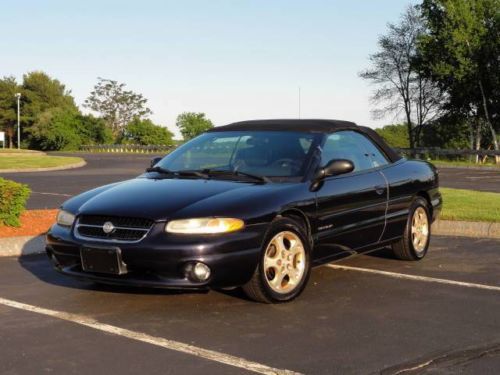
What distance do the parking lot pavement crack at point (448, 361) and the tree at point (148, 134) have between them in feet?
235

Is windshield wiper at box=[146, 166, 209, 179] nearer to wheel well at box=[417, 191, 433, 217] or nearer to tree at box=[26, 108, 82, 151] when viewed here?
wheel well at box=[417, 191, 433, 217]

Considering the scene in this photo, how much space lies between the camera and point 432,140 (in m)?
60.9

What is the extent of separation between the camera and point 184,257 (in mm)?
4980

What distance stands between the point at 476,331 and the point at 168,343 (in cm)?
213

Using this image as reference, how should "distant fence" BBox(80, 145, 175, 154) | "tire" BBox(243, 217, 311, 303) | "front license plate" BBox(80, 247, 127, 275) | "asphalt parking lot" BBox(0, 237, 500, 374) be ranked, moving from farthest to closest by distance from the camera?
"distant fence" BBox(80, 145, 175, 154), "tire" BBox(243, 217, 311, 303), "front license plate" BBox(80, 247, 127, 275), "asphalt parking lot" BBox(0, 237, 500, 374)

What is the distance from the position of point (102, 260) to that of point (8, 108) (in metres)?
92.5

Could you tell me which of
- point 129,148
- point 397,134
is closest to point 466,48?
point 129,148

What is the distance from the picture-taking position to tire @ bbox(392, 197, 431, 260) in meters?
7.30

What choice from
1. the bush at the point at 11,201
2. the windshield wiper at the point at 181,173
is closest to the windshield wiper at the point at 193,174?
the windshield wiper at the point at 181,173

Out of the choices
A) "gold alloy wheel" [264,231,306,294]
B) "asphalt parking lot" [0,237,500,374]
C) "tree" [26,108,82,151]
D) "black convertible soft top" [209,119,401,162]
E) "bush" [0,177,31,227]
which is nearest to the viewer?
"asphalt parking lot" [0,237,500,374]

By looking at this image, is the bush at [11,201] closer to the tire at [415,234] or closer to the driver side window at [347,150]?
the driver side window at [347,150]

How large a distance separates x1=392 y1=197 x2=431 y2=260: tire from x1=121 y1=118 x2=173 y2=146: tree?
2694 inches

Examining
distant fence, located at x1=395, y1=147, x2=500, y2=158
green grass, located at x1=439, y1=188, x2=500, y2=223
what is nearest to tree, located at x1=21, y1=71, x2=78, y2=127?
distant fence, located at x1=395, y1=147, x2=500, y2=158

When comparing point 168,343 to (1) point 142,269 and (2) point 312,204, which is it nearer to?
(1) point 142,269
